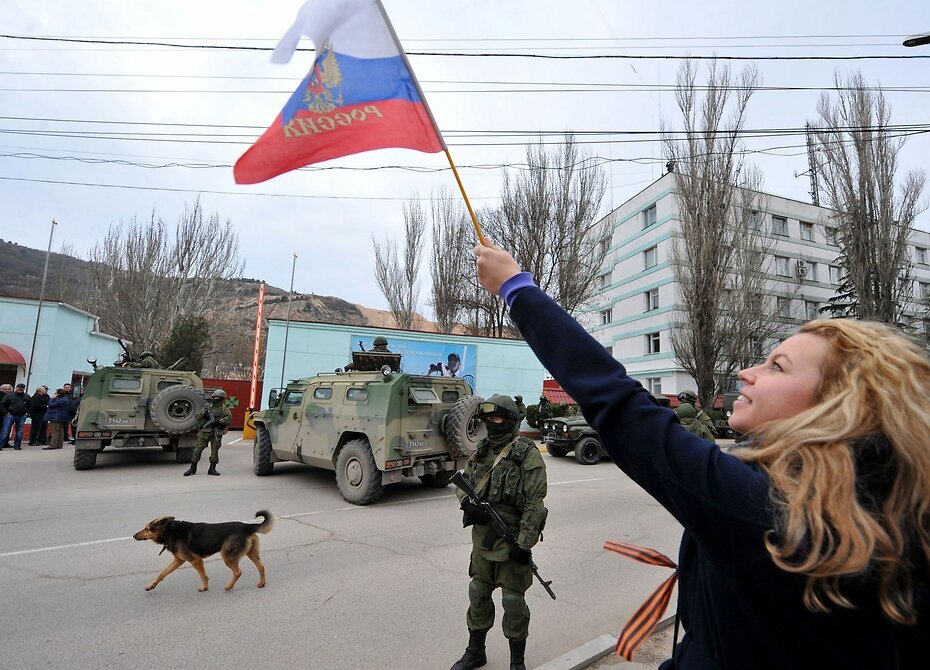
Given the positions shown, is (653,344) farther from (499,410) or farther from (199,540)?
(199,540)

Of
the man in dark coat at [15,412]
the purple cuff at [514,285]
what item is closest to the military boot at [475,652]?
the purple cuff at [514,285]

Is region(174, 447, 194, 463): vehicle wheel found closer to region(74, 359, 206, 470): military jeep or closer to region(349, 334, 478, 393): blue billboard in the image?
region(74, 359, 206, 470): military jeep

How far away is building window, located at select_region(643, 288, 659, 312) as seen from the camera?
3274 cm

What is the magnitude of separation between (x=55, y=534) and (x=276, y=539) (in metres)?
2.62

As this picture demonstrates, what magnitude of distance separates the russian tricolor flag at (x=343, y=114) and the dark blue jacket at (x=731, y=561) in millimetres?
1799

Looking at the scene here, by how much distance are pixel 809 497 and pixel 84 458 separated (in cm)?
1278

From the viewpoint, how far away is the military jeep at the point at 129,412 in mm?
10195

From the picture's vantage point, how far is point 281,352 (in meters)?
17.7

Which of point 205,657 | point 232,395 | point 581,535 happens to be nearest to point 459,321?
point 232,395

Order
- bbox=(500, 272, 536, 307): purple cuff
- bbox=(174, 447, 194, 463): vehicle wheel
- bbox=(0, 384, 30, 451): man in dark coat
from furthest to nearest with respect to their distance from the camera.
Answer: bbox=(0, 384, 30, 451): man in dark coat < bbox=(174, 447, 194, 463): vehicle wheel < bbox=(500, 272, 536, 307): purple cuff

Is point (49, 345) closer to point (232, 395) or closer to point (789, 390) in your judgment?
point (232, 395)

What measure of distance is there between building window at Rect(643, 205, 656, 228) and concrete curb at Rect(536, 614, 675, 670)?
110 ft

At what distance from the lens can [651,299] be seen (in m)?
33.3

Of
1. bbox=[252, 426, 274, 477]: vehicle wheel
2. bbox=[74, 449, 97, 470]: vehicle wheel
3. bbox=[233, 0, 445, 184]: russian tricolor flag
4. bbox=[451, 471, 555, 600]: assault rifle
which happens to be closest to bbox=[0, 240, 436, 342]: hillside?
bbox=[252, 426, 274, 477]: vehicle wheel
